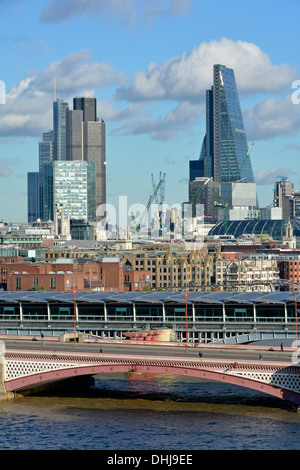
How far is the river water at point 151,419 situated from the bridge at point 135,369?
157 centimetres

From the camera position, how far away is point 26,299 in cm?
9781

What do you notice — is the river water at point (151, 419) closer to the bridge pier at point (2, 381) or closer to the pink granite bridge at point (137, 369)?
the bridge pier at point (2, 381)

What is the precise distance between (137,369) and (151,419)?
4931 millimetres

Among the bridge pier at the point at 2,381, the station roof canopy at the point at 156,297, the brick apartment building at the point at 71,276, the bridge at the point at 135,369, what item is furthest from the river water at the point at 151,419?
the brick apartment building at the point at 71,276

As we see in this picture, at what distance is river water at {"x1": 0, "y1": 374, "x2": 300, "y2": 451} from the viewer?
200ft

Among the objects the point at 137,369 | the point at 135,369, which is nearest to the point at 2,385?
the point at 135,369

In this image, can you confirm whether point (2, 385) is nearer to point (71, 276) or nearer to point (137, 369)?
point (137, 369)

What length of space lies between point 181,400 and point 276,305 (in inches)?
748

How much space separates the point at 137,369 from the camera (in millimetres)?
71625

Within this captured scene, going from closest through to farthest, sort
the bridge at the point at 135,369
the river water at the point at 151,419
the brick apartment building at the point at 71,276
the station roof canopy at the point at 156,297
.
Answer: the river water at the point at 151,419 → the bridge at the point at 135,369 → the station roof canopy at the point at 156,297 → the brick apartment building at the point at 71,276

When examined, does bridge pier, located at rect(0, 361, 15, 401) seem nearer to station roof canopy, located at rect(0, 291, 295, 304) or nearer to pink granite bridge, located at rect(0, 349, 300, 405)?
pink granite bridge, located at rect(0, 349, 300, 405)

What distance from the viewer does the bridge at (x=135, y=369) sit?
67875mm
